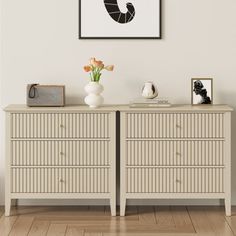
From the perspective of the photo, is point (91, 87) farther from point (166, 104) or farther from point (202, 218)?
point (202, 218)

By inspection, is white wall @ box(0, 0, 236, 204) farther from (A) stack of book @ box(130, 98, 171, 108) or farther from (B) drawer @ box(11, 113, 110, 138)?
(B) drawer @ box(11, 113, 110, 138)

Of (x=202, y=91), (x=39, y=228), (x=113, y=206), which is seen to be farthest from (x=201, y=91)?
(x=39, y=228)

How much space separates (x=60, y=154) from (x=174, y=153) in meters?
0.76

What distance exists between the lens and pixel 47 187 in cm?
502

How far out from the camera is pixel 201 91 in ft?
17.2

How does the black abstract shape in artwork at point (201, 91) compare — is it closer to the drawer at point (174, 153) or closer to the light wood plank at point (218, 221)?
the drawer at point (174, 153)

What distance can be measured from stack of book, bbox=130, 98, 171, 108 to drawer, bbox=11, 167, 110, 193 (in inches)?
19.0

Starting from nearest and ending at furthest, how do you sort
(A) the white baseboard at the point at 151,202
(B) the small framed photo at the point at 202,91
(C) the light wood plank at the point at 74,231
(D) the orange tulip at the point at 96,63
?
1. (C) the light wood plank at the point at 74,231
2. (D) the orange tulip at the point at 96,63
3. (B) the small framed photo at the point at 202,91
4. (A) the white baseboard at the point at 151,202

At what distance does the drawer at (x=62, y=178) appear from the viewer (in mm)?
5004

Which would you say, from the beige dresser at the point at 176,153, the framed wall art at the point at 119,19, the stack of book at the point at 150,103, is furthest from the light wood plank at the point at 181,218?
the framed wall art at the point at 119,19

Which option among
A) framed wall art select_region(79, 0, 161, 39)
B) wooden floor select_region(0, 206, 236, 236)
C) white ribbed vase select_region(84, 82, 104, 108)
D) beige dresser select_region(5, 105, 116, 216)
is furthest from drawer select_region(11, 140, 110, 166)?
framed wall art select_region(79, 0, 161, 39)

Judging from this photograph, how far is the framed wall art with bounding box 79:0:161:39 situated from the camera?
207 inches

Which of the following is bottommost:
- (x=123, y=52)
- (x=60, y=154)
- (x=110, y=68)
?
(x=60, y=154)

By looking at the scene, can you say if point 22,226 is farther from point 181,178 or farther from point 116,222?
point 181,178
